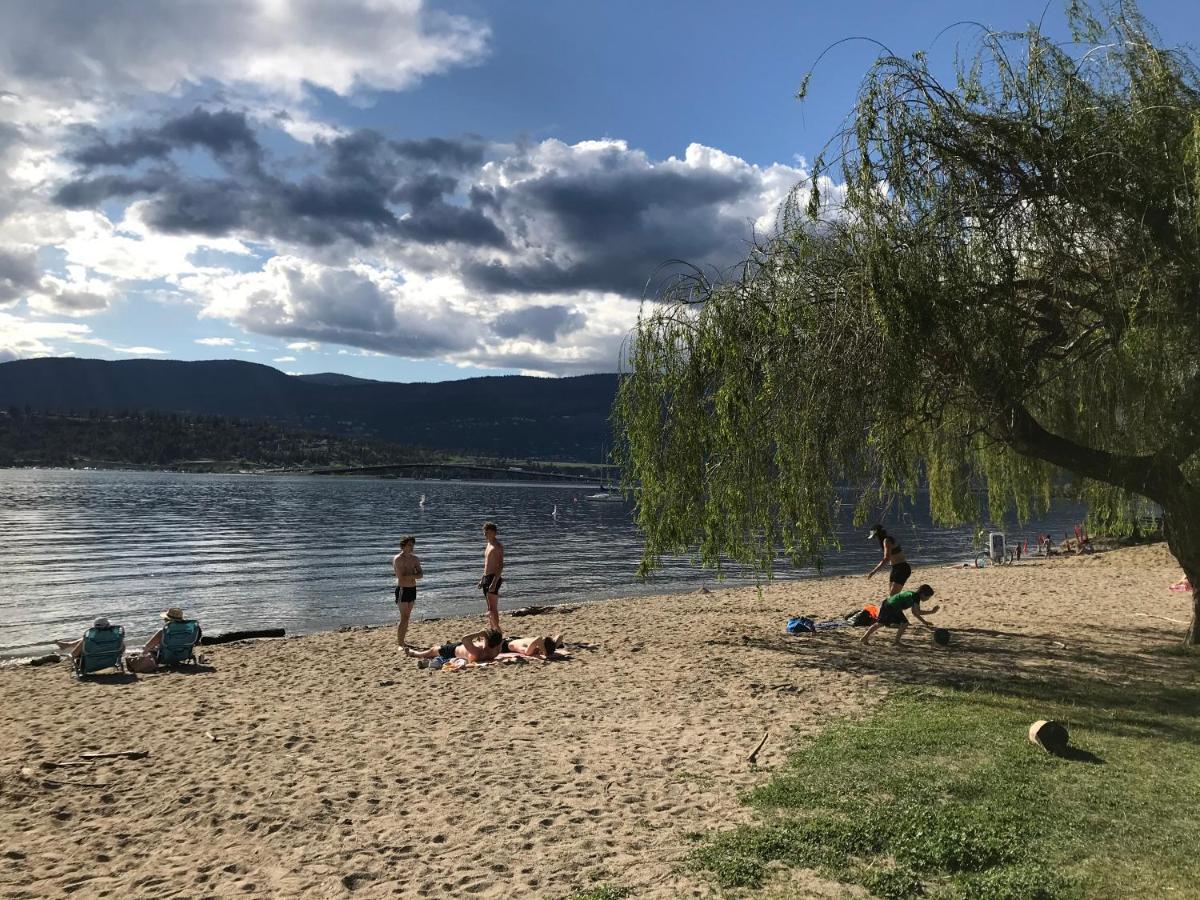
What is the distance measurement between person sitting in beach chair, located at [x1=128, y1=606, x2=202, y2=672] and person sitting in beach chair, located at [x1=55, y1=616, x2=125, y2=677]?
325mm

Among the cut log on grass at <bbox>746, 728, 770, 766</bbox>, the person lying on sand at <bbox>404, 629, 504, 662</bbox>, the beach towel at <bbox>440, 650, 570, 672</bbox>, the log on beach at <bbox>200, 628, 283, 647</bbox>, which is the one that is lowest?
the log on beach at <bbox>200, 628, 283, 647</bbox>

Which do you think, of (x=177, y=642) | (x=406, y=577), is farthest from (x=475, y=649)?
(x=177, y=642)

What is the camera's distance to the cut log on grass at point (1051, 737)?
7.07 m

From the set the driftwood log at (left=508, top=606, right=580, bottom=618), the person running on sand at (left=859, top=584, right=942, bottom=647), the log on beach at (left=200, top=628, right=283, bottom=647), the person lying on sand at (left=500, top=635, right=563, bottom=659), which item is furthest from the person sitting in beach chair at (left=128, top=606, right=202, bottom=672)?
the person running on sand at (left=859, top=584, right=942, bottom=647)

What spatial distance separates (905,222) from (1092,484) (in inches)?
274

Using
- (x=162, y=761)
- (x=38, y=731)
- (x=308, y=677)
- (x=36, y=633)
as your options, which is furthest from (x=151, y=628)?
(x=162, y=761)

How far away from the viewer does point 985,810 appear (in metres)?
5.76

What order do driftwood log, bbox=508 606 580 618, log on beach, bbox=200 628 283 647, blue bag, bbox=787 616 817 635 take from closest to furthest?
blue bag, bbox=787 616 817 635
log on beach, bbox=200 628 283 647
driftwood log, bbox=508 606 580 618

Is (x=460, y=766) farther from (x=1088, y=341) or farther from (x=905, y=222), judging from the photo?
(x=1088, y=341)

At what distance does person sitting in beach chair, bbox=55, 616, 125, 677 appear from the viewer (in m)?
14.0

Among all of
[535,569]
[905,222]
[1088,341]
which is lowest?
[535,569]

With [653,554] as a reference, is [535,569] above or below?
below

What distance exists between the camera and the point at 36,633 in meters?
21.4

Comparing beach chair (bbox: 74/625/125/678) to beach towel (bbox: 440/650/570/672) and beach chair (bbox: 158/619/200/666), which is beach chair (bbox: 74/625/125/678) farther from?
beach towel (bbox: 440/650/570/672)
